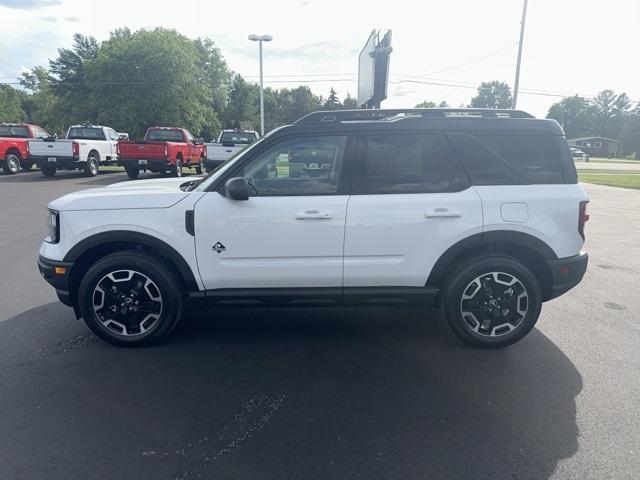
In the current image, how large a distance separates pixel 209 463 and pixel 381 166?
8.50 feet

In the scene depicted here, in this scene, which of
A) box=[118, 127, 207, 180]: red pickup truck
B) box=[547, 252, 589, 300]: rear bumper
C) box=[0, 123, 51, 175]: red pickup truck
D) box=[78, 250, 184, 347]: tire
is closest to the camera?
box=[78, 250, 184, 347]: tire

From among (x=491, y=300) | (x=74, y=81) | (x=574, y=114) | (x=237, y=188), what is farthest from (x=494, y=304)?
(x=574, y=114)

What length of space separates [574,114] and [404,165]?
432ft

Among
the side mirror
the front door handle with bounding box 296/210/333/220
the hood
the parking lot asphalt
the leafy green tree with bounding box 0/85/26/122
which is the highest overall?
the leafy green tree with bounding box 0/85/26/122

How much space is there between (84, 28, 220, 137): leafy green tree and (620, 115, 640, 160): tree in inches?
2938

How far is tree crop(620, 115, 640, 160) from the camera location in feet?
275

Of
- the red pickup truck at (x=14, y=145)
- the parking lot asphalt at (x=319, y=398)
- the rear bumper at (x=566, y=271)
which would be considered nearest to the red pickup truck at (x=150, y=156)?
the red pickup truck at (x=14, y=145)

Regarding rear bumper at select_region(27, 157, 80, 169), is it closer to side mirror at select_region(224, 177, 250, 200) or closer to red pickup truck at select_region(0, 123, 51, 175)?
red pickup truck at select_region(0, 123, 51, 175)

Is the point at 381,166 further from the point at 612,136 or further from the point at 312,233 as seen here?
the point at 612,136

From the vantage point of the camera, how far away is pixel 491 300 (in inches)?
165

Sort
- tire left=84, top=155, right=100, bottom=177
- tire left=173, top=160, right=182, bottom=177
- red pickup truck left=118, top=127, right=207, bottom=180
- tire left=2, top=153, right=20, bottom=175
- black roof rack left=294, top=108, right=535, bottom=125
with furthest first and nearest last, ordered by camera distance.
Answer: tire left=2, top=153, right=20, bottom=175, tire left=84, top=155, right=100, bottom=177, tire left=173, top=160, right=182, bottom=177, red pickup truck left=118, top=127, right=207, bottom=180, black roof rack left=294, top=108, right=535, bottom=125

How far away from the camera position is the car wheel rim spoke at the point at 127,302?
4109 millimetres

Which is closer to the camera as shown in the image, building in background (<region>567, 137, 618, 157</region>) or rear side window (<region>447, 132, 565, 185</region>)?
rear side window (<region>447, 132, 565, 185</region>)

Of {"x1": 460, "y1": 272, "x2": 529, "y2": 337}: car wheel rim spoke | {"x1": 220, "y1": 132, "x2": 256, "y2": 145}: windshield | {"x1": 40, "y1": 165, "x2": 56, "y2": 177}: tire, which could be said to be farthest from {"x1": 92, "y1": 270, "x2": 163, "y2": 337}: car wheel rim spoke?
{"x1": 40, "y1": 165, "x2": 56, "y2": 177}: tire
